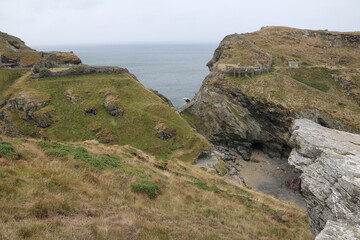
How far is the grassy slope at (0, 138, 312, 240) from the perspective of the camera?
32.3ft

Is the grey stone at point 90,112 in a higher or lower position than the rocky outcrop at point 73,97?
lower

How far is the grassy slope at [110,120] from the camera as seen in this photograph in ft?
147

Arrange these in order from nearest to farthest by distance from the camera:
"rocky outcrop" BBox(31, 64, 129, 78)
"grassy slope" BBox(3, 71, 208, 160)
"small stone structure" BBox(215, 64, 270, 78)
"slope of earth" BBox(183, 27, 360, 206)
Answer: "grassy slope" BBox(3, 71, 208, 160), "rocky outcrop" BBox(31, 64, 129, 78), "slope of earth" BBox(183, 27, 360, 206), "small stone structure" BBox(215, 64, 270, 78)

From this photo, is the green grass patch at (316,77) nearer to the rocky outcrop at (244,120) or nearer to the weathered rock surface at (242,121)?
the rocky outcrop at (244,120)

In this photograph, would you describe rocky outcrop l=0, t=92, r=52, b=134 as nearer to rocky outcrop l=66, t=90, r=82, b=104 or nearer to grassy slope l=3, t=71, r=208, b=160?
grassy slope l=3, t=71, r=208, b=160

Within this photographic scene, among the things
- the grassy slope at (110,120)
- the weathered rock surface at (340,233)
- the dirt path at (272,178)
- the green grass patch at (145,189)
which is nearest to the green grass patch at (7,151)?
the green grass patch at (145,189)

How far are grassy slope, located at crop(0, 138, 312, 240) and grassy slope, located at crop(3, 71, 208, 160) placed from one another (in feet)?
75.7

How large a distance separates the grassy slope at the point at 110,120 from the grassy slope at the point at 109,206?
23.1 metres

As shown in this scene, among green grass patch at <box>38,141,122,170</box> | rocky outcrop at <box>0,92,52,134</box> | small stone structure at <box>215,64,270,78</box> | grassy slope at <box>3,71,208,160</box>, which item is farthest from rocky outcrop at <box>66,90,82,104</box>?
small stone structure at <box>215,64,270,78</box>

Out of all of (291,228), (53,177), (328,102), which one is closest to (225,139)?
(328,102)

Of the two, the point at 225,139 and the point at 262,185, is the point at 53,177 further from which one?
the point at 225,139

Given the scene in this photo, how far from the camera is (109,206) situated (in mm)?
12773

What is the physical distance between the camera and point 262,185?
5209cm

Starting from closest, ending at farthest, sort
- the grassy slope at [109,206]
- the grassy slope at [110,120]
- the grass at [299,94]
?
the grassy slope at [109,206]
the grassy slope at [110,120]
the grass at [299,94]
